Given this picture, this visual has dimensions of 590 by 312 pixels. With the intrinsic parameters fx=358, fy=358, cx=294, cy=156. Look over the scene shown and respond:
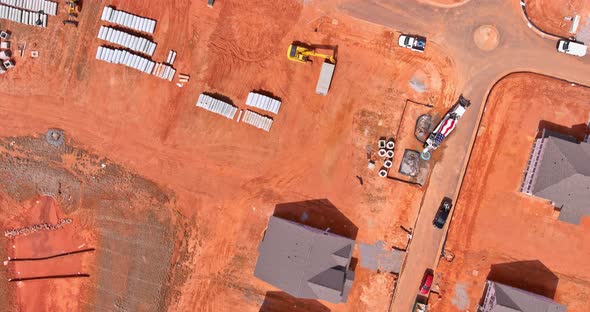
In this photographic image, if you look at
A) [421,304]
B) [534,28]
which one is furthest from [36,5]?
[534,28]

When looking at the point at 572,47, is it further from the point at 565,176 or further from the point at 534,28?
the point at 565,176

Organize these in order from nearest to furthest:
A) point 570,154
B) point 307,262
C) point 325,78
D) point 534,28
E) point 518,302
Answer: point 570,154, point 518,302, point 307,262, point 534,28, point 325,78

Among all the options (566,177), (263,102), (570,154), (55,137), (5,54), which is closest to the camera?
(566,177)

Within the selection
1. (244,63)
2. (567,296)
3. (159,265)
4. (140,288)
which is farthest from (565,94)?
(140,288)

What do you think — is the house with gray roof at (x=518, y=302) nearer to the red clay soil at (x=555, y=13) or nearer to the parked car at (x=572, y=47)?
the parked car at (x=572, y=47)

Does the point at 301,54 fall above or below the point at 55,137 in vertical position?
above

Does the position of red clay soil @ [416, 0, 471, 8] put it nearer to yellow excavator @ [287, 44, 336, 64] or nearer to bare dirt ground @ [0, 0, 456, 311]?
bare dirt ground @ [0, 0, 456, 311]

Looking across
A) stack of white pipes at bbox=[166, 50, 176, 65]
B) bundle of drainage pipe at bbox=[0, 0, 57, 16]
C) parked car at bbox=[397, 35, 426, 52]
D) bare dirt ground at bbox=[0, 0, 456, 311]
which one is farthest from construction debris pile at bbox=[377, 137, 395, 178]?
bundle of drainage pipe at bbox=[0, 0, 57, 16]
